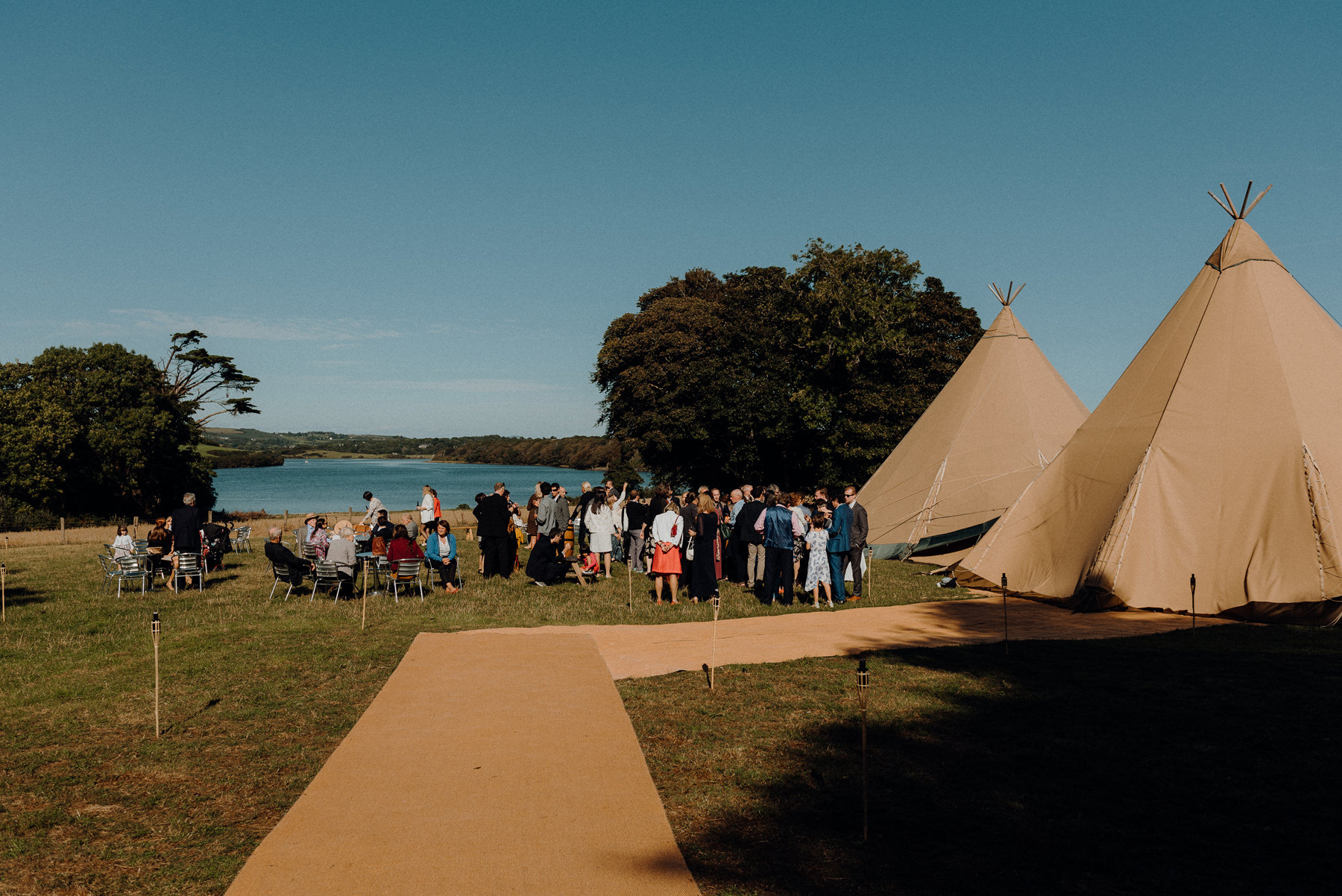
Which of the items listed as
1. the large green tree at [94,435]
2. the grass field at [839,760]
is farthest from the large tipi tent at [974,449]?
the large green tree at [94,435]

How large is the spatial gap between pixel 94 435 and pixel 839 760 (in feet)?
155

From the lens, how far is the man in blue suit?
13.2 metres

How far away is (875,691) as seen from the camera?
7.94m

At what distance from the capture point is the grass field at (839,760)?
4.52 m

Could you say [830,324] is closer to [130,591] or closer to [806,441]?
[806,441]

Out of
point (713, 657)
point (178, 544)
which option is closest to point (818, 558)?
point (713, 657)

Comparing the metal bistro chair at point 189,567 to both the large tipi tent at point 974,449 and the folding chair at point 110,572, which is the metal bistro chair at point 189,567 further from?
the large tipi tent at point 974,449

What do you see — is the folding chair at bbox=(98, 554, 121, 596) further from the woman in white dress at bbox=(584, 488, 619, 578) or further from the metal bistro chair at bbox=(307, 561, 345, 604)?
the woman in white dress at bbox=(584, 488, 619, 578)

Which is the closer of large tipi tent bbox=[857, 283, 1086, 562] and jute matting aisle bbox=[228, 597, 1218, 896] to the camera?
jute matting aisle bbox=[228, 597, 1218, 896]

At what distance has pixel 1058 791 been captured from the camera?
546 centimetres

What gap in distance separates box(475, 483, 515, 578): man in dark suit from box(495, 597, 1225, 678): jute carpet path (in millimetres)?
4276

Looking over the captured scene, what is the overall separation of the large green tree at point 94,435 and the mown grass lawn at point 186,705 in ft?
104

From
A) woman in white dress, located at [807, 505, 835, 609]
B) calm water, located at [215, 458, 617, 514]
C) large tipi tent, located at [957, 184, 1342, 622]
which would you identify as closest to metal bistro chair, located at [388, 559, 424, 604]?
woman in white dress, located at [807, 505, 835, 609]

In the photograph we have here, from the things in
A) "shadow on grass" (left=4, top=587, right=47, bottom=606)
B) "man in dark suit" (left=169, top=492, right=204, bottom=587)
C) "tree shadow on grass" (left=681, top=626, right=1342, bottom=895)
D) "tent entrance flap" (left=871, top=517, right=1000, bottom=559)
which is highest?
"man in dark suit" (left=169, top=492, right=204, bottom=587)
